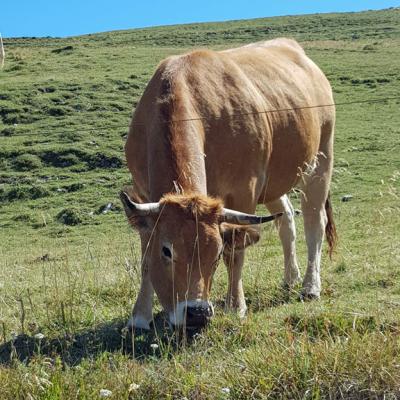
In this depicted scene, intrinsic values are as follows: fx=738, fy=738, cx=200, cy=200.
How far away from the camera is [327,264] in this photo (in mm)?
9078

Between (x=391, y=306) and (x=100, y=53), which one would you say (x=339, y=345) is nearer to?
(x=391, y=306)

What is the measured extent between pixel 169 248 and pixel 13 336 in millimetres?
1532

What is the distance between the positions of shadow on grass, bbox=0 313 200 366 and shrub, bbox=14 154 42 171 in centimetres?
1671

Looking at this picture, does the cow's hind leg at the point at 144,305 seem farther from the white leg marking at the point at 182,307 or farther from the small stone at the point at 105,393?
the small stone at the point at 105,393

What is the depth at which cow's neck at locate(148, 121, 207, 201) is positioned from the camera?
5.86 m

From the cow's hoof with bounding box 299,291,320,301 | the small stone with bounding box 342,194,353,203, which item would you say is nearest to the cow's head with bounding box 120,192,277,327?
the cow's hoof with bounding box 299,291,320,301

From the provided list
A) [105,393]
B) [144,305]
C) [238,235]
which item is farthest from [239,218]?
[105,393]

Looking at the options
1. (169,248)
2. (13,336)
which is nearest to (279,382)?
(169,248)

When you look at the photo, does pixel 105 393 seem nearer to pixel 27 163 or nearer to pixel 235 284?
pixel 235 284

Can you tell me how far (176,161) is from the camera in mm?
5902

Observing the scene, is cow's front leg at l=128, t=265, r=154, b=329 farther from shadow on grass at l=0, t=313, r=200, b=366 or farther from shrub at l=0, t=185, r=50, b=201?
shrub at l=0, t=185, r=50, b=201

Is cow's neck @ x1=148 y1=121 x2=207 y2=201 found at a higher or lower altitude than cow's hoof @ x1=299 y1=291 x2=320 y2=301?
higher

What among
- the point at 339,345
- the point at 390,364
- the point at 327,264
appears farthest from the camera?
the point at 327,264

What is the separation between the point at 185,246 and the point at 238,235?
0.79 metres
